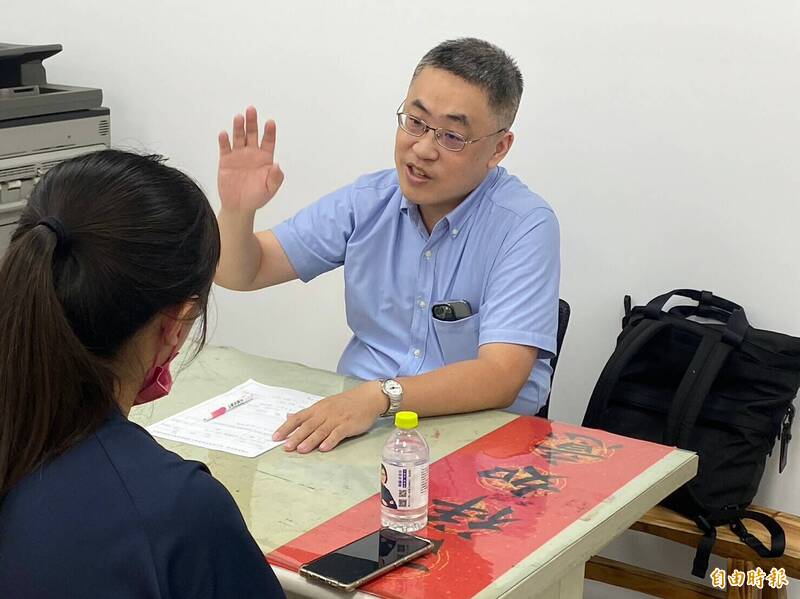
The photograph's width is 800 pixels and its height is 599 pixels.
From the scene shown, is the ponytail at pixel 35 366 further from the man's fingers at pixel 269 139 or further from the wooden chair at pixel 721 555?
the wooden chair at pixel 721 555

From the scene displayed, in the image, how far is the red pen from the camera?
1.89 m

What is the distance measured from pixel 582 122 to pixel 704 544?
1.00 meters

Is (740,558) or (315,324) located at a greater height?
(315,324)

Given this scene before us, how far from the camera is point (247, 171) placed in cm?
219

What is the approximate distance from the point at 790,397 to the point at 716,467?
0.72 feet

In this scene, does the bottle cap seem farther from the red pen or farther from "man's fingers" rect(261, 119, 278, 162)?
"man's fingers" rect(261, 119, 278, 162)

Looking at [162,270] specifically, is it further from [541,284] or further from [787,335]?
[787,335]

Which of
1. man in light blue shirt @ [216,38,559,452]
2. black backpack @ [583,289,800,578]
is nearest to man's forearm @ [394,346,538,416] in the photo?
man in light blue shirt @ [216,38,559,452]

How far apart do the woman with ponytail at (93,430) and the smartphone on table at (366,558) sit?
0.20m

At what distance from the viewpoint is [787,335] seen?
2.41 metres

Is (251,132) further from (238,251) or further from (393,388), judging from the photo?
(393,388)

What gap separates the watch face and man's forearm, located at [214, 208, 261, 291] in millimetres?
513

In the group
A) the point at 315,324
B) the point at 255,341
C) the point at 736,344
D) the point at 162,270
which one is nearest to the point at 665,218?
the point at 736,344

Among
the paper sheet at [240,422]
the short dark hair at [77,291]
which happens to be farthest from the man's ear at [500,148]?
the short dark hair at [77,291]
